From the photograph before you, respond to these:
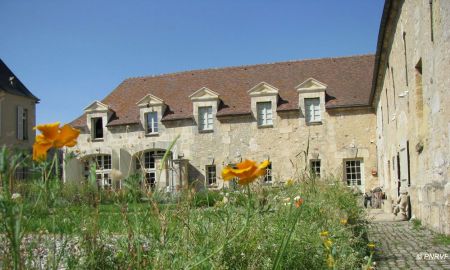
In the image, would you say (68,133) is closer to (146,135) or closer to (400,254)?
(400,254)

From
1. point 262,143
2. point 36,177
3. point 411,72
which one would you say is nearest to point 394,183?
point 411,72

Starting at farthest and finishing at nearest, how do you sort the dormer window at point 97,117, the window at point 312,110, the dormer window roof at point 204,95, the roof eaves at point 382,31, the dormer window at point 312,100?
1. the dormer window at point 97,117
2. the dormer window roof at point 204,95
3. the window at point 312,110
4. the dormer window at point 312,100
5. the roof eaves at point 382,31

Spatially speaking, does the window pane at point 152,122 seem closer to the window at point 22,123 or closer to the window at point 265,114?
the window at point 265,114

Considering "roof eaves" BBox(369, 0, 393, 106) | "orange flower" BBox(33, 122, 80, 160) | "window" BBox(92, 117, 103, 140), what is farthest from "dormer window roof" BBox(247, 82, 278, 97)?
"orange flower" BBox(33, 122, 80, 160)

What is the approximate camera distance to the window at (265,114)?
2233 cm

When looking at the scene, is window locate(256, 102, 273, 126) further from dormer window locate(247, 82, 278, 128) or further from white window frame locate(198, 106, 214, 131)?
white window frame locate(198, 106, 214, 131)

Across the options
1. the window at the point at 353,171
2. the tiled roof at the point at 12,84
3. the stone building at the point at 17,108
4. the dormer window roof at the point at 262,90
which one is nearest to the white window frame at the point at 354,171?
the window at the point at 353,171

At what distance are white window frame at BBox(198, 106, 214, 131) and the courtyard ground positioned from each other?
13.8m

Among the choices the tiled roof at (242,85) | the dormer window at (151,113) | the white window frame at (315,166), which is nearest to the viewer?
the white window frame at (315,166)

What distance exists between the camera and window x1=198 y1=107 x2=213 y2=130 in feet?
75.6

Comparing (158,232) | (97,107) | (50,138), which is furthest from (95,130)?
(50,138)

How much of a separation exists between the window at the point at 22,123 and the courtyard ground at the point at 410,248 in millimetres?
23107

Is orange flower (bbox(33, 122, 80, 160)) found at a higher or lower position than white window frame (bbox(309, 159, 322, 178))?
higher

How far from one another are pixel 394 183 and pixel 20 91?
22.0m
